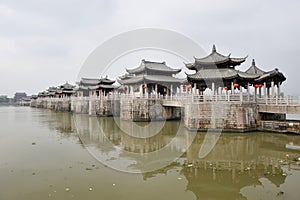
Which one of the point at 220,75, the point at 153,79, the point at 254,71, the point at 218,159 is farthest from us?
the point at 153,79

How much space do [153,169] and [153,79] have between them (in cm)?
2261

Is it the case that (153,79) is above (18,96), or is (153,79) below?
below

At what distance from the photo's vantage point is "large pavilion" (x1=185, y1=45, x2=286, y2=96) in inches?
781

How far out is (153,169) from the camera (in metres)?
10.1

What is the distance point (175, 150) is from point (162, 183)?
18.1ft

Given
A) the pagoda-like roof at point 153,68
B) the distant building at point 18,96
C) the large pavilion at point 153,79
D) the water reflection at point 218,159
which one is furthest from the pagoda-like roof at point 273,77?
the distant building at point 18,96

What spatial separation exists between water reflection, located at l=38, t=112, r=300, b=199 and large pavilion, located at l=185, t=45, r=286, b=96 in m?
5.17

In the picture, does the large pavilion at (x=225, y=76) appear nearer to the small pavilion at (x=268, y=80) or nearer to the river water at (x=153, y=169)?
the small pavilion at (x=268, y=80)

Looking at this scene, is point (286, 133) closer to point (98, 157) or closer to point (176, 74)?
point (98, 157)

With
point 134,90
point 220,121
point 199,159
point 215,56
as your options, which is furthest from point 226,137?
point 134,90

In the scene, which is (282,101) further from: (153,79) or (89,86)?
(89,86)

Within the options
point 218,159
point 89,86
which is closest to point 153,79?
point 218,159

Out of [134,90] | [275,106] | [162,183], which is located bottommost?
[162,183]

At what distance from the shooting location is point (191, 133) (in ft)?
62.7
